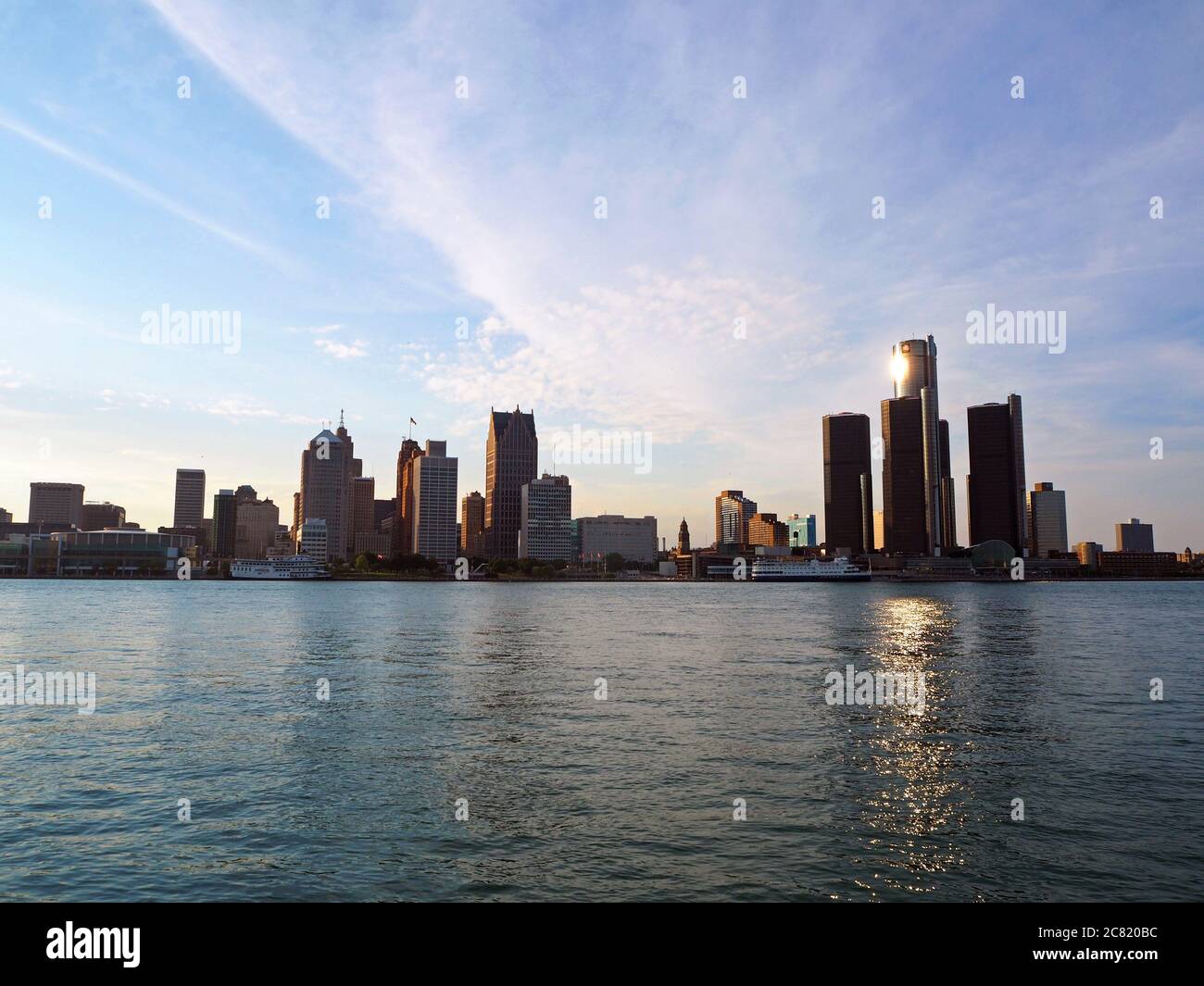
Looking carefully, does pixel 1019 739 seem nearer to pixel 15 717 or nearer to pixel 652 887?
pixel 652 887

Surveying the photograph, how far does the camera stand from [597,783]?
26.7m

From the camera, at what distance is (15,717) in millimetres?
38094

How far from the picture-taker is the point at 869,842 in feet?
69.8

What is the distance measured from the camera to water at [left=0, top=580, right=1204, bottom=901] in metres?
19.0

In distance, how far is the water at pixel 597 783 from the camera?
62.5ft

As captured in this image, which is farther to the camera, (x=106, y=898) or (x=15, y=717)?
(x=15, y=717)

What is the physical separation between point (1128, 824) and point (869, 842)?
26.7 feet

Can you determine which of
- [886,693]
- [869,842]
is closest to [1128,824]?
[869,842]
